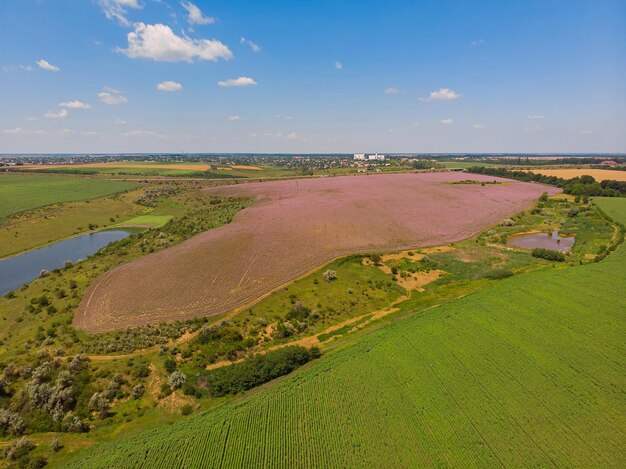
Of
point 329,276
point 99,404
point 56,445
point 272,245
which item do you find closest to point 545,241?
point 329,276

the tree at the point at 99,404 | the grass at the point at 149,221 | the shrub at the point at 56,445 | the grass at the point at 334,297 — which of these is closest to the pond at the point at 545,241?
the grass at the point at 334,297

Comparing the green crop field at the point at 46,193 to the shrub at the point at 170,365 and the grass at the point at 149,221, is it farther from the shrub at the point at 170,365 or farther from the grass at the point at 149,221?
Answer: the shrub at the point at 170,365

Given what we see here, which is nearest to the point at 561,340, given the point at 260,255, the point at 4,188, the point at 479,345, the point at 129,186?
the point at 479,345

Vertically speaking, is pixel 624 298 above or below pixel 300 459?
above

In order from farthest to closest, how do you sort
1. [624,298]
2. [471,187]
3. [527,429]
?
1. [471,187]
2. [624,298]
3. [527,429]

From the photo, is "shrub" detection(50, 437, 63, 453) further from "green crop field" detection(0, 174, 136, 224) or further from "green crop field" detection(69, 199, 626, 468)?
"green crop field" detection(0, 174, 136, 224)

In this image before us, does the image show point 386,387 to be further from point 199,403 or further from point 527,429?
point 199,403
